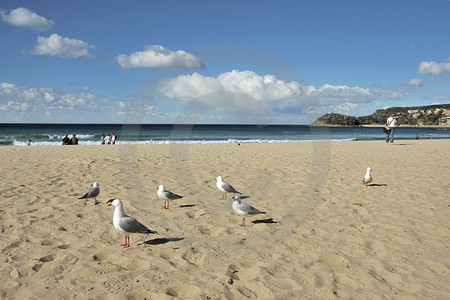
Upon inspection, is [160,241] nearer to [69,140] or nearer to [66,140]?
[66,140]

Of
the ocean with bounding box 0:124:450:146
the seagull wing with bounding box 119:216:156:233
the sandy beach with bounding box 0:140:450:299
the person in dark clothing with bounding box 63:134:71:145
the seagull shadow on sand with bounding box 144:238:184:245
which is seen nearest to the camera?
the sandy beach with bounding box 0:140:450:299

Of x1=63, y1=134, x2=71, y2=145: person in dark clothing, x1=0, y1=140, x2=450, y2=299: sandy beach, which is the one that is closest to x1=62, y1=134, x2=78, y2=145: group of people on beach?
x1=63, y1=134, x2=71, y2=145: person in dark clothing

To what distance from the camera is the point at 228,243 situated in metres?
5.04

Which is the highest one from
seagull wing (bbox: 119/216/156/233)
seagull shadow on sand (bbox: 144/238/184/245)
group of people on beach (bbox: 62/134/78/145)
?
group of people on beach (bbox: 62/134/78/145)

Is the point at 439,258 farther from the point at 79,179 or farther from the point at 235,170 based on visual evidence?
the point at 79,179

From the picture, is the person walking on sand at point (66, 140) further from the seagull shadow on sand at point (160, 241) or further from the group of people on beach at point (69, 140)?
the seagull shadow on sand at point (160, 241)

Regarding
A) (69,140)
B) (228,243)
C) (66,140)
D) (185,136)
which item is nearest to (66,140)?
(66,140)

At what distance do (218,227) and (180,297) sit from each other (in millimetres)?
2315

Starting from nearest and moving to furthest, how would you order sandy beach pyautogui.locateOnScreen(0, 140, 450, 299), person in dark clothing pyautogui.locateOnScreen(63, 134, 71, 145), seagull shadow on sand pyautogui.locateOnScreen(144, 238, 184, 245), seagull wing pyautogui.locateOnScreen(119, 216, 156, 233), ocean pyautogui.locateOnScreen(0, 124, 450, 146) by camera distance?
sandy beach pyautogui.locateOnScreen(0, 140, 450, 299) → seagull wing pyautogui.locateOnScreen(119, 216, 156, 233) → seagull shadow on sand pyautogui.locateOnScreen(144, 238, 184, 245) → person in dark clothing pyautogui.locateOnScreen(63, 134, 71, 145) → ocean pyautogui.locateOnScreen(0, 124, 450, 146)

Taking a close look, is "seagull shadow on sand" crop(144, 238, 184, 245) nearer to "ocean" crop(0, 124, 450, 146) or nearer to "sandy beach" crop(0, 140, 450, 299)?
"sandy beach" crop(0, 140, 450, 299)

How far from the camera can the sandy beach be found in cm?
368

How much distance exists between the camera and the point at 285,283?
12.5 feet

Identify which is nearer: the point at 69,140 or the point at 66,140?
the point at 66,140

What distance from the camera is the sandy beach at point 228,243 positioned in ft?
12.1
